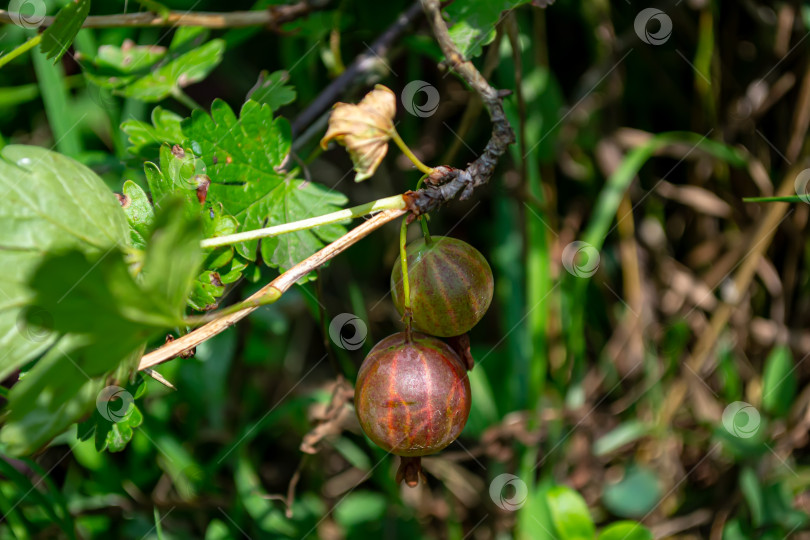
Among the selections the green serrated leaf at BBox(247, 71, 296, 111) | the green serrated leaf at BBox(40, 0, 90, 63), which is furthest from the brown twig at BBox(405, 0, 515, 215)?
the green serrated leaf at BBox(40, 0, 90, 63)

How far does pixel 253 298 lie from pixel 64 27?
1.85ft

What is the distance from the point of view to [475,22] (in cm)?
102

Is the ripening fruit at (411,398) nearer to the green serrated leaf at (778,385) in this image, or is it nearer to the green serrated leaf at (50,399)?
the green serrated leaf at (50,399)

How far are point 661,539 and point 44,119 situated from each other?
2.00 m

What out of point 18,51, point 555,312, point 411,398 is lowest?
point 555,312

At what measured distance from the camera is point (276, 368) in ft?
6.20

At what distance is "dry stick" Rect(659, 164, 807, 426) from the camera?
1674 mm

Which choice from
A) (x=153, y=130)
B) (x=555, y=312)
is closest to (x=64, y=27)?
(x=153, y=130)

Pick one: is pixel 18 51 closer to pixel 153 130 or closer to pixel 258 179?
pixel 153 130

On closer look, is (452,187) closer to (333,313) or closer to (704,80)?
(333,313)

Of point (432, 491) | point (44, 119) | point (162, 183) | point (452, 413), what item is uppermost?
point (162, 183)

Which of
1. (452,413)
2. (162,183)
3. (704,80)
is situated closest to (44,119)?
(162,183)

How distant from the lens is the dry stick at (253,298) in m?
0.74

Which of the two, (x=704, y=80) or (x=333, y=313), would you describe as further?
(x=333, y=313)
